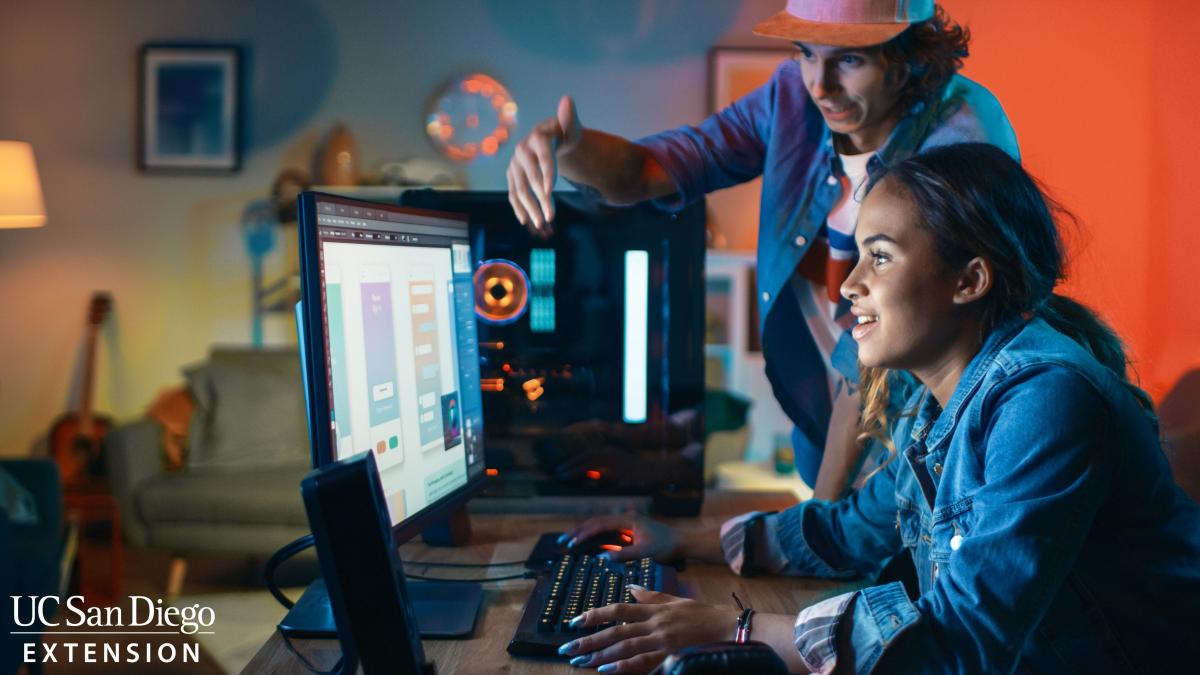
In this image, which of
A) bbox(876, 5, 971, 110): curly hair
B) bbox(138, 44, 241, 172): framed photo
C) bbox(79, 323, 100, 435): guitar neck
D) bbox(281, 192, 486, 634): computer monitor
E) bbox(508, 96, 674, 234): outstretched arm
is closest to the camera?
bbox(281, 192, 486, 634): computer monitor

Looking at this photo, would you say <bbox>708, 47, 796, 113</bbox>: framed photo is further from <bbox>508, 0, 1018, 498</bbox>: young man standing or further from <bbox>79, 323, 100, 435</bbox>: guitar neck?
<bbox>508, 0, 1018, 498</bbox>: young man standing

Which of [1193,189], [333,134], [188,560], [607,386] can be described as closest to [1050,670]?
[607,386]

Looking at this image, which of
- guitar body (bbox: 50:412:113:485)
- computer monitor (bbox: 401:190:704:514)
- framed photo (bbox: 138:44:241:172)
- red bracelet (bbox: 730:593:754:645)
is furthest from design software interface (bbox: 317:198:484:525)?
framed photo (bbox: 138:44:241:172)

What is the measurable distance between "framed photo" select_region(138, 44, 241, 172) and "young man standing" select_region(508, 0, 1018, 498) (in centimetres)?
367

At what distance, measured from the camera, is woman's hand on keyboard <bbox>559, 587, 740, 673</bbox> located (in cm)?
83

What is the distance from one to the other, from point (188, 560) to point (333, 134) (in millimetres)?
1974

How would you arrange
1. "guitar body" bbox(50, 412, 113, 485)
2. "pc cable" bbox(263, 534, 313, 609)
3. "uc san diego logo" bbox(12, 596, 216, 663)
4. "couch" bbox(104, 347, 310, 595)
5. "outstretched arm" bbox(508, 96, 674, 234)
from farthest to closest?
1. "guitar body" bbox(50, 412, 113, 485)
2. "couch" bbox(104, 347, 310, 595)
3. "uc san diego logo" bbox(12, 596, 216, 663)
4. "outstretched arm" bbox(508, 96, 674, 234)
5. "pc cable" bbox(263, 534, 313, 609)

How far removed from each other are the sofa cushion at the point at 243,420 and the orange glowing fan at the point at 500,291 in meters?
2.56

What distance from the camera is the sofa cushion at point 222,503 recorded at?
11.6ft

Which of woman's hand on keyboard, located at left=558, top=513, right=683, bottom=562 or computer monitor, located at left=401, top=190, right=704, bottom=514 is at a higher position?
computer monitor, located at left=401, top=190, right=704, bottom=514

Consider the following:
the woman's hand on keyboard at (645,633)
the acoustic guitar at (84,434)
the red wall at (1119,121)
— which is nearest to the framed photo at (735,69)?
the red wall at (1119,121)

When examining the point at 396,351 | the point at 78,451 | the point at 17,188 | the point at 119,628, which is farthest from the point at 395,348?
the point at 78,451

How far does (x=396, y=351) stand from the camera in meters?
1.02

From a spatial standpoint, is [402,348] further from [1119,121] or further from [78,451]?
[1119,121]
